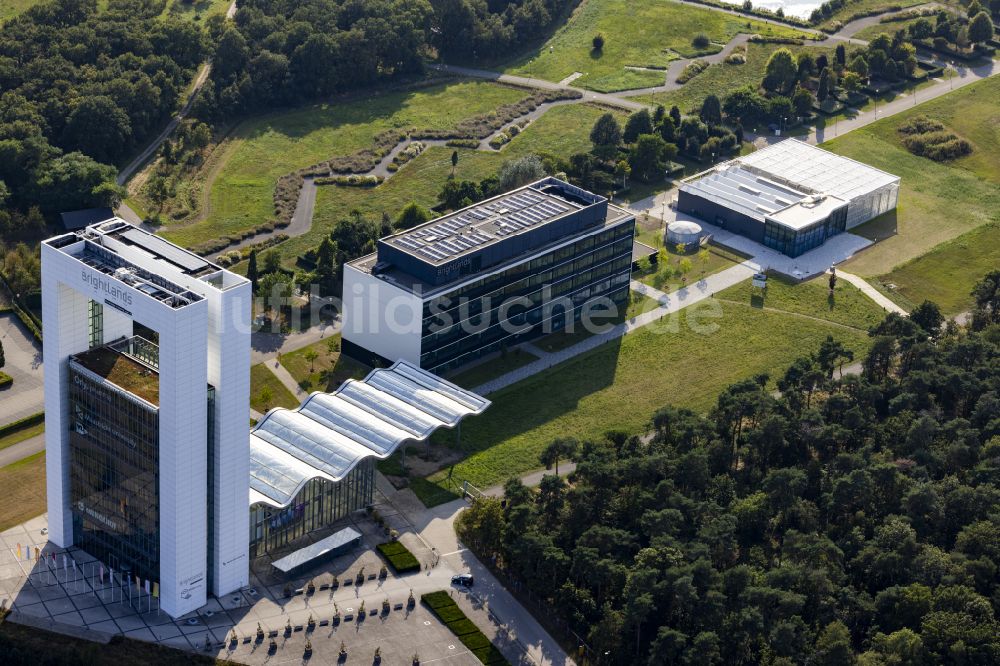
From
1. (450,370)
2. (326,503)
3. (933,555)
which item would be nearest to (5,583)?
(326,503)

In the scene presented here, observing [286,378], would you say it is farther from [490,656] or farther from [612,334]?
[490,656]

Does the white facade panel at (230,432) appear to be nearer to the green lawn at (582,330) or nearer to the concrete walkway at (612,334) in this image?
the concrete walkway at (612,334)

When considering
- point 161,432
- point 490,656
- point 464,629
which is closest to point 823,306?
point 464,629

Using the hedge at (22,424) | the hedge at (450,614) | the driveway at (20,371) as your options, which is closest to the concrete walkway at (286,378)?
the driveway at (20,371)

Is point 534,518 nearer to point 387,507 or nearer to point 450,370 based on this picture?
point 387,507

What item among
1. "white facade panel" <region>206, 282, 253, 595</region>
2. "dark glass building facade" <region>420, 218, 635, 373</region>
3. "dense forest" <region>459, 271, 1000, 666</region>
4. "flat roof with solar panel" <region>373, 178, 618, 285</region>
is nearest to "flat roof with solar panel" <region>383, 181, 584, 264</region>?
"flat roof with solar panel" <region>373, 178, 618, 285</region>

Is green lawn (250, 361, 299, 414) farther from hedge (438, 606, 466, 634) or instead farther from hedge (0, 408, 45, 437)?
hedge (438, 606, 466, 634)
